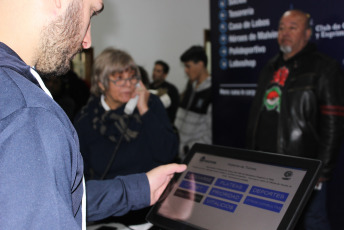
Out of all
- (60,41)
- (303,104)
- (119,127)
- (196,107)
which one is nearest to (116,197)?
(60,41)

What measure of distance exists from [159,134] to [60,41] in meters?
1.47

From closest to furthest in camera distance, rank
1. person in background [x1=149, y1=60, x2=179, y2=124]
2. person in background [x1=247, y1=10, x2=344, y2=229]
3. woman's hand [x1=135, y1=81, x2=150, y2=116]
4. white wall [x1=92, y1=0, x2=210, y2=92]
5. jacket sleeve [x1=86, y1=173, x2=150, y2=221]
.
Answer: jacket sleeve [x1=86, y1=173, x2=150, y2=221], woman's hand [x1=135, y1=81, x2=150, y2=116], person in background [x1=247, y1=10, x2=344, y2=229], person in background [x1=149, y1=60, x2=179, y2=124], white wall [x1=92, y1=0, x2=210, y2=92]

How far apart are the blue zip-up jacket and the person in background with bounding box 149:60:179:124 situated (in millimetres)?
3090

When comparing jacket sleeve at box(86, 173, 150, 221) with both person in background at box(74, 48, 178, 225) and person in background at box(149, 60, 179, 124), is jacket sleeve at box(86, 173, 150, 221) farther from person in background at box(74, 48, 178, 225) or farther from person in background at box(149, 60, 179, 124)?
person in background at box(149, 60, 179, 124)

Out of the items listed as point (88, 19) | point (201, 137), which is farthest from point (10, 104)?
point (201, 137)

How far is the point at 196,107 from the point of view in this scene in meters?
3.62

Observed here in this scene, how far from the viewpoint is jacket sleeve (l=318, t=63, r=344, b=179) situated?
2.31m

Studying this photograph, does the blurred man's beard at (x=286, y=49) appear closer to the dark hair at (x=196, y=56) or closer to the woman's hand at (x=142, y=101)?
the woman's hand at (x=142, y=101)

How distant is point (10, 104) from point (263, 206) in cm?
65

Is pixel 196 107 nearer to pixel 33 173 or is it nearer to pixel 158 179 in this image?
pixel 158 179

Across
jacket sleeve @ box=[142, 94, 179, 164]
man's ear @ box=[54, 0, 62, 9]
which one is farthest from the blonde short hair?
man's ear @ box=[54, 0, 62, 9]

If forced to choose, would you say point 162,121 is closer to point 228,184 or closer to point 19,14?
point 228,184

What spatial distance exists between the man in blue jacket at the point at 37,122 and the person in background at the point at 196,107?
110 inches

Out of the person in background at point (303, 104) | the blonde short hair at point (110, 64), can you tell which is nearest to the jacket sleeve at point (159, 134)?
the blonde short hair at point (110, 64)
